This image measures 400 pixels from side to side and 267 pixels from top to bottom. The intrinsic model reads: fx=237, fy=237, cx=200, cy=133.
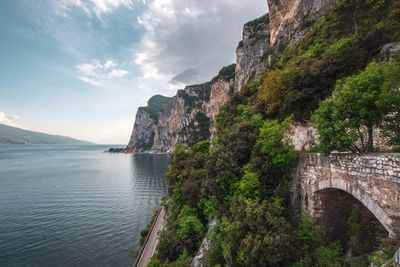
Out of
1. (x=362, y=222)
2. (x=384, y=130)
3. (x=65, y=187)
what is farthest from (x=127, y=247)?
(x=65, y=187)

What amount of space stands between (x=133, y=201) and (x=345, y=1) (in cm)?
4818

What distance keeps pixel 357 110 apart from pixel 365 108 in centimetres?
27

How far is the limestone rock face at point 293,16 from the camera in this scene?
41250 mm

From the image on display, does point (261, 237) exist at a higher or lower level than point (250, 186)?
lower

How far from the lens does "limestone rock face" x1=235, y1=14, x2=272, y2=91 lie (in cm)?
6769

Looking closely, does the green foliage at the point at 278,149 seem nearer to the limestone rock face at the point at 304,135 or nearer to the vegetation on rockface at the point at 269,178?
the vegetation on rockface at the point at 269,178

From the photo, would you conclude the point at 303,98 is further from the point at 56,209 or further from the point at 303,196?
the point at 56,209

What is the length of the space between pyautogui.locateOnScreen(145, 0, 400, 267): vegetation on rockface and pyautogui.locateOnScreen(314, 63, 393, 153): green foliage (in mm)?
812

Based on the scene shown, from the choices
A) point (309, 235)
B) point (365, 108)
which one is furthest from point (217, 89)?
point (365, 108)

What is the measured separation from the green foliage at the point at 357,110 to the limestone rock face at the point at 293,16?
117 ft

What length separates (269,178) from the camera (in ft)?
43.6

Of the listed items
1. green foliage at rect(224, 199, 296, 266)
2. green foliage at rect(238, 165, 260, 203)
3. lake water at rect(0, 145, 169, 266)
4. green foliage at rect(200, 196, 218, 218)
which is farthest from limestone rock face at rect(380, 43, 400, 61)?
lake water at rect(0, 145, 169, 266)

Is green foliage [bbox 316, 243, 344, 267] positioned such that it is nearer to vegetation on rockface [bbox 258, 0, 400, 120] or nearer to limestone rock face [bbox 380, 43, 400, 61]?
vegetation on rockface [bbox 258, 0, 400, 120]

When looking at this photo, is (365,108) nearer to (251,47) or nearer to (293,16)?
(293,16)
